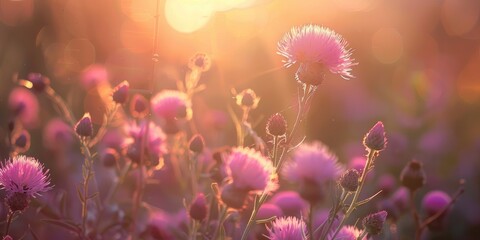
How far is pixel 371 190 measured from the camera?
458 cm

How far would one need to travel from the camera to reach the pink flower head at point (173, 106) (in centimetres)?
246

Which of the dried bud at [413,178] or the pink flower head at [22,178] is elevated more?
the dried bud at [413,178]

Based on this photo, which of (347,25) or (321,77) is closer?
(321,77)

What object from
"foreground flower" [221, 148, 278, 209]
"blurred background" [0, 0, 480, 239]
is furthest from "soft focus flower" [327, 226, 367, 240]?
"blurred background" [0, 0, 480, 239]

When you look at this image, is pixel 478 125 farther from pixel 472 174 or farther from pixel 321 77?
pixel 321 77

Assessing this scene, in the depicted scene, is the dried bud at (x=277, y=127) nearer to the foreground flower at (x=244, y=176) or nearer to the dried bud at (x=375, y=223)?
the foreground flower at (x=244, y=176)

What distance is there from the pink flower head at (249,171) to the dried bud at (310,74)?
42 centimetres

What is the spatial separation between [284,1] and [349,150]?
162 inches

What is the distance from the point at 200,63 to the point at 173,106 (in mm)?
218

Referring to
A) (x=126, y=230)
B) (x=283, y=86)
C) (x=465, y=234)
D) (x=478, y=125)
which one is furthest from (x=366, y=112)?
(x=126, y=230)

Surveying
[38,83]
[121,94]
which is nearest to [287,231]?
[121,94]

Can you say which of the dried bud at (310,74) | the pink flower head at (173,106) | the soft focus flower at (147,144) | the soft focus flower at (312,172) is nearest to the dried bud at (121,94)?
the soft focus flower at (147,144)

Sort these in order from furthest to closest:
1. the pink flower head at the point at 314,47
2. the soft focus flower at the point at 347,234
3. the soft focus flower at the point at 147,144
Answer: the soft focus flower at the point at 147,144, the pink flower head at the point at 314,47, the soft focus flower at the point at 347,234

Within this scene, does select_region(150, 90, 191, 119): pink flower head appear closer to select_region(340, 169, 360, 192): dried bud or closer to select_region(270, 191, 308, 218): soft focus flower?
select_region(270, 191, 308, 218): soft focus flower
